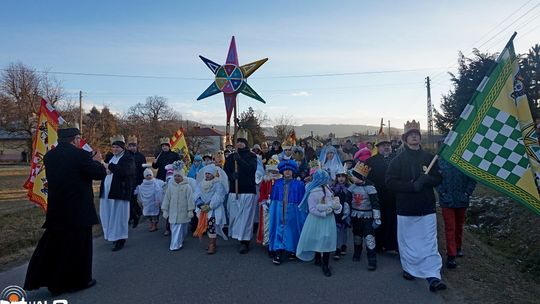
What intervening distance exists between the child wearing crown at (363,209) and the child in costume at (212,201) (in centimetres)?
257

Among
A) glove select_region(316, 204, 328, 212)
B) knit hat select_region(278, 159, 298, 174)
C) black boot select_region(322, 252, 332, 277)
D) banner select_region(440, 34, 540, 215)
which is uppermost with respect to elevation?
banner select_region(440, 34, 540, 215)

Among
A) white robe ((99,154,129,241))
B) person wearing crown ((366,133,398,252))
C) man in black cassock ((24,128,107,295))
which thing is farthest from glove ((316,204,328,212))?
white robe ((99,154,129,241))

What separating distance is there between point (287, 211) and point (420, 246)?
93.0 inches

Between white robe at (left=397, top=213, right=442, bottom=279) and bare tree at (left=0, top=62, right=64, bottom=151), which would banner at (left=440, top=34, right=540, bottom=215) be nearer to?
white robe at (left=397, top=213, right=442, bottom=279)

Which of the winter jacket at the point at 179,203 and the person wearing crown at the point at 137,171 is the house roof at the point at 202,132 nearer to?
the person wearing crown at the point at 137,171

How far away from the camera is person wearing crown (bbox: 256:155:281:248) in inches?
292

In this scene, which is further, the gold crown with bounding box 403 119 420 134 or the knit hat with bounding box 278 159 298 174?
the knit hat with bounding box 278 159 298 174

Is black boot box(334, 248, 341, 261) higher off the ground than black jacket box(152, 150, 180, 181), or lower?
lower

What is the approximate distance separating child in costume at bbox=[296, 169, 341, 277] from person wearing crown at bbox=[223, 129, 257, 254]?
4.96 ft

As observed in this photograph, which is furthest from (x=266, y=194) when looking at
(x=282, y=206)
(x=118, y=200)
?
(x=118, y=200)

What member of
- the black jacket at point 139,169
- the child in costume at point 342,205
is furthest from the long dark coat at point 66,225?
the black jacket at point 139,169

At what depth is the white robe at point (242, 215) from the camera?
25.5ft

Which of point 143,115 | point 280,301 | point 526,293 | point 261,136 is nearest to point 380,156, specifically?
point 526,293

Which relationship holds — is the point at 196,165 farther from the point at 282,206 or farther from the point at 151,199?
the point at 282,206
